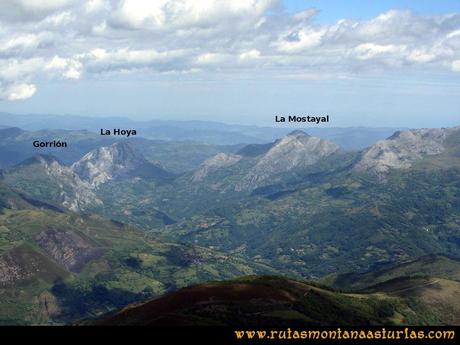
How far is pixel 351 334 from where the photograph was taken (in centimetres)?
9281

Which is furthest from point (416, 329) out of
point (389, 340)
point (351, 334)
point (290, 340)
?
point (290, 340)

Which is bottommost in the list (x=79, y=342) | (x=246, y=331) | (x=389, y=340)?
(x=389, y=340)

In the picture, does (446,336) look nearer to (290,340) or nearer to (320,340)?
(320,340)

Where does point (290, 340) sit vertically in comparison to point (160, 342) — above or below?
below

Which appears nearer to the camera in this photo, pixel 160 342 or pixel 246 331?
pixel 160 342

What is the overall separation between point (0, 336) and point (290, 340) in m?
42.2

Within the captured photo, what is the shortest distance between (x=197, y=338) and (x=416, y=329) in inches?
1894

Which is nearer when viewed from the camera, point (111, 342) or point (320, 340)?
point (111, 342)

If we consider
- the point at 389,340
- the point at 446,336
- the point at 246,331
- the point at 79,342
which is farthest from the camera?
the point at 389,340

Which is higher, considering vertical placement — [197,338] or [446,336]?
[197,338]

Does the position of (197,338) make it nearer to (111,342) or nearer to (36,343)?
(111,342)

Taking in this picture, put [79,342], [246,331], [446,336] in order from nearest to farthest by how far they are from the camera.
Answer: [79,342]
[246,331]
[446,336]

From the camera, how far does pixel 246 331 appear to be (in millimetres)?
79812

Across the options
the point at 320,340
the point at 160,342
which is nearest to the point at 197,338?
the point at 160,342
